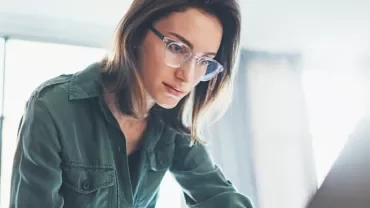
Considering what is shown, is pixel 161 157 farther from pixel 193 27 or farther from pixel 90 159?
pixel 193 27

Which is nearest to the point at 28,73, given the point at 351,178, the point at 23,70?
the point at 23,70

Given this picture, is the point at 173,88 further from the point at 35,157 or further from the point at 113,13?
the point at 113,13

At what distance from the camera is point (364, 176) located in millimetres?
733

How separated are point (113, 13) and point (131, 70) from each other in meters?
1.21

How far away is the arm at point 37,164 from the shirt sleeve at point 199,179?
29 centimetres

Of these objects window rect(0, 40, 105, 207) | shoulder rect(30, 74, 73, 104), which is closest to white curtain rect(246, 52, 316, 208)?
window rect(0, 40, 105, 207)

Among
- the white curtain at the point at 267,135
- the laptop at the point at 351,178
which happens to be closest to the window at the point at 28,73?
the white curtain at the point at 267,135

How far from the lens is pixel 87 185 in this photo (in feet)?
2.69

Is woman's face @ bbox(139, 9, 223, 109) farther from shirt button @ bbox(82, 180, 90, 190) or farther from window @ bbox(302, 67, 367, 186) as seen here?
window @ bbox(302, 67, 367, 186)

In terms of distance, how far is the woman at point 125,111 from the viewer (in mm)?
751

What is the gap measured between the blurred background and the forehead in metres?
1.11

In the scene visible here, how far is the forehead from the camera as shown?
2.69ft

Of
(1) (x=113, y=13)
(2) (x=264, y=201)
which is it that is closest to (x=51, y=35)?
(1) (x=113, y=13)

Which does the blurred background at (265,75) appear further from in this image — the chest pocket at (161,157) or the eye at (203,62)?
the eye at (203,62)
